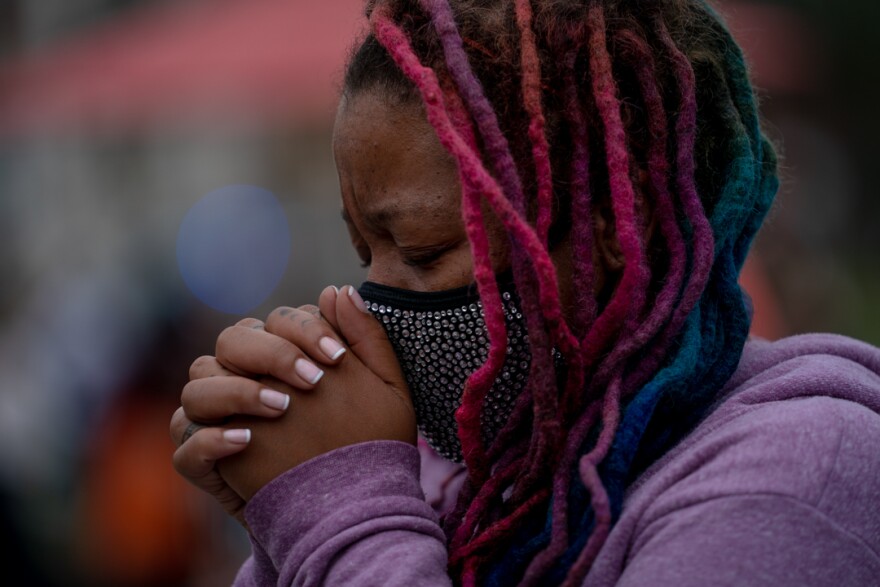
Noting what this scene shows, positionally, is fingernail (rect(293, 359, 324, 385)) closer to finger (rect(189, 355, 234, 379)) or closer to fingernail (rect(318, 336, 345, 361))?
fingernail (rect(318, 336, 345, 361))

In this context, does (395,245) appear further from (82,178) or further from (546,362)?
(82,178)

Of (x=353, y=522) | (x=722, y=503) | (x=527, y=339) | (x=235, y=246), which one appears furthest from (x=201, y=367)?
(x=235, y=246)

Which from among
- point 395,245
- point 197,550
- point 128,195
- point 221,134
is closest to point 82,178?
point 128,195

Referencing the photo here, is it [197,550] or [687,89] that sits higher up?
[687,89]

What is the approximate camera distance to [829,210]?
10570 mm

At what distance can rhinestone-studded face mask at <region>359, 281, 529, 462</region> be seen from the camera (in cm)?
180

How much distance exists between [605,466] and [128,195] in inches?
280

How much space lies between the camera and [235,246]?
7.52 metres

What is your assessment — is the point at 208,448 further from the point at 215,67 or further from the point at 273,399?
the point at 215,67

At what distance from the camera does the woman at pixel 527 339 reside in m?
1.55

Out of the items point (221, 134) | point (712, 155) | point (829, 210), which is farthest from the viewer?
point (829, 210)

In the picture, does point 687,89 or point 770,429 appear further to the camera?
point 687,89

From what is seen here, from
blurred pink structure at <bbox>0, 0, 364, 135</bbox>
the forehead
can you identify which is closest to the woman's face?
the forehead

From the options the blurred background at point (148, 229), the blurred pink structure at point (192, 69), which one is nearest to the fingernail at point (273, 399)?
the blurred background at point (148, 229)
